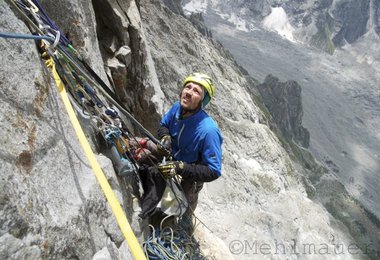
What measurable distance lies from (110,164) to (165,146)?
1444 mm

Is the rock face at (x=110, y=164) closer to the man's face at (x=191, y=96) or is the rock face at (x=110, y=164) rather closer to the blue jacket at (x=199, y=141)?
the blue jacket at (x=199, y=141)

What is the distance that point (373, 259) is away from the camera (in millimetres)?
88312

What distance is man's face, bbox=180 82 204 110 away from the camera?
6.24 m

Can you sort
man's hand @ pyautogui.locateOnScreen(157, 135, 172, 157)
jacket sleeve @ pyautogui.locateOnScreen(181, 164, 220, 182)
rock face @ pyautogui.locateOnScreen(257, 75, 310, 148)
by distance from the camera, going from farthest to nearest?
rock face @ pyautogui.locateOnScreen(257, 75, 310, 148), man's hand @ pyautogui.locateOnScreen(157, 135, 172, 157), jacket sleeve @ pyautogui.locateOnScreen(181, 164, 220, 182)

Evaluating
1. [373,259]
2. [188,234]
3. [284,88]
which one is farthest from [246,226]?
[284,88]

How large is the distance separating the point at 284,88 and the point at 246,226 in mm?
157117

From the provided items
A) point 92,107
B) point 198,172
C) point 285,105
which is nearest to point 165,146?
point 198,172

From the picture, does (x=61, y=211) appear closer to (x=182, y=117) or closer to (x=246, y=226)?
(x=182, y=117)

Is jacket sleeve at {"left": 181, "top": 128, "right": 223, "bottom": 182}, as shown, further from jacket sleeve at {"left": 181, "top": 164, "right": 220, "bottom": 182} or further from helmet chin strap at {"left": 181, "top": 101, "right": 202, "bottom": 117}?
helmet chin strap at {"left": 181, "top": 101, "right": 202, "bottom": 117}

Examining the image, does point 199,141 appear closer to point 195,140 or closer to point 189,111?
point 195,140

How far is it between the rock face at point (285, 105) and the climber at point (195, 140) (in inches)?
6065

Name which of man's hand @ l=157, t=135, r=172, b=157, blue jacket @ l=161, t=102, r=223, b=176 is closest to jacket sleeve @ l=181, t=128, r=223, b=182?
blue jacket @ l=161, t=102, r=223, b=176

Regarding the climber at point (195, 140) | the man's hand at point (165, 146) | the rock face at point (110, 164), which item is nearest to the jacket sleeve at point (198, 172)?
the climber at point (195, 140)

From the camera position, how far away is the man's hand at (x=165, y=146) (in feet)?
22.1
